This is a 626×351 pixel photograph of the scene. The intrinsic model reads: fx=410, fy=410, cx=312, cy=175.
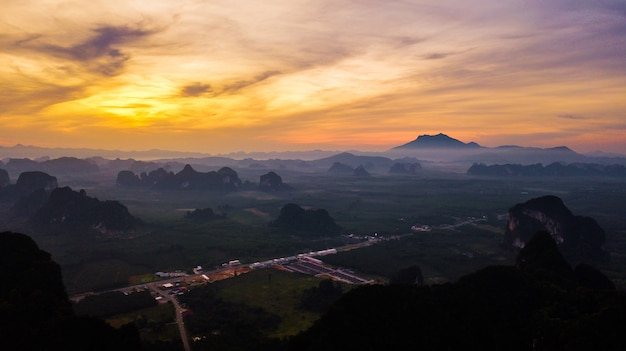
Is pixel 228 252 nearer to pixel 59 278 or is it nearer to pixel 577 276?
pixel 59 278

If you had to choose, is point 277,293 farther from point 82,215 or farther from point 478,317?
point 82,215

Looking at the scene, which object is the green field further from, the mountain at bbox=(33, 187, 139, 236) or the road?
the mountain at bbox=(33, 187, 139, 236)

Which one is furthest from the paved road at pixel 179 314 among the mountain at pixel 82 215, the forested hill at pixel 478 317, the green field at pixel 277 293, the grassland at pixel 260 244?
the mountain at pixel 82 215

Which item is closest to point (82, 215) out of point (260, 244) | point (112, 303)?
point (260, 244)

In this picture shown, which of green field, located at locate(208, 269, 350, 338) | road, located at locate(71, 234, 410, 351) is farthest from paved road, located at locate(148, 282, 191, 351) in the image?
green field, located at locate(208, 269, 350, 338)

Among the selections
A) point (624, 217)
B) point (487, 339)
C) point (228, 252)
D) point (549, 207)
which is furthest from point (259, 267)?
point (624, 217)

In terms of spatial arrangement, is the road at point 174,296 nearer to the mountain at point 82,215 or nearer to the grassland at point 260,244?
the grassland at point 260,244

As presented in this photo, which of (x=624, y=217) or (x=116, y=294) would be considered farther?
(x=624, y=217)

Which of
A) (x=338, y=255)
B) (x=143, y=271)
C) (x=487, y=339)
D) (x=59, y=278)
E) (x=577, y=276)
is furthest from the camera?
(x=338, y=255)
